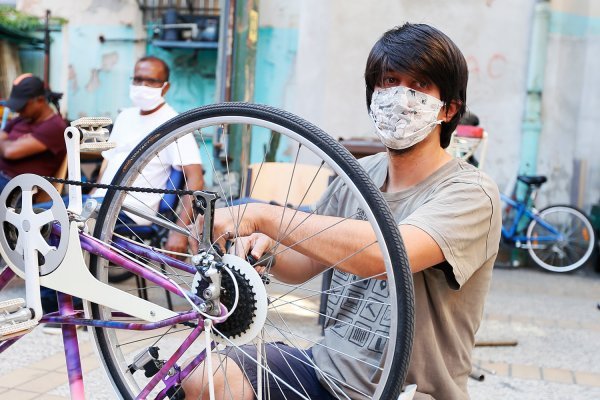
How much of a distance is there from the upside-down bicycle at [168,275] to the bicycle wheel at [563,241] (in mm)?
6308

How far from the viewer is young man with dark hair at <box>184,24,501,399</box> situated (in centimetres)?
168

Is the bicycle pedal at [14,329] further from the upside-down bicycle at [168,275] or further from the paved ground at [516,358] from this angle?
the paved ground at [516,358]

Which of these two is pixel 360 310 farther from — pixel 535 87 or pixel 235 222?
pixel 535 87

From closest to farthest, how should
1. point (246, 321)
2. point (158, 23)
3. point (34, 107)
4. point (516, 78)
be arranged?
point (246, 321) → point (34, 107) → point (516, 78) → point (158, 23)

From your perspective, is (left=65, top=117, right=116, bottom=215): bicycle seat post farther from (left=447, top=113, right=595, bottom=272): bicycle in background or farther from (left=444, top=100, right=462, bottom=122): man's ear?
(left=447, top=113, right=595, bottom=272): bicycle in background

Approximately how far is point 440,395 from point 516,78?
668 centimetres

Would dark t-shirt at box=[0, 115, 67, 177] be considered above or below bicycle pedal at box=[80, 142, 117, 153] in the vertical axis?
below

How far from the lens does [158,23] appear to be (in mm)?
9656

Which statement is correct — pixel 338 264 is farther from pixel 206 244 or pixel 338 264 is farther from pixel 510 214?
pixel 510 214

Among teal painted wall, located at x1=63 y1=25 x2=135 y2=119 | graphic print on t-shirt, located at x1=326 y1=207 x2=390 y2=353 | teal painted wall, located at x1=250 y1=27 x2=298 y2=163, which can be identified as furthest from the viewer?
teal painted wall, located at x1=63 y1=25 x2=135 y2=119

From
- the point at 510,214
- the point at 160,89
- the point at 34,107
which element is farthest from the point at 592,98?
the point at 34,107

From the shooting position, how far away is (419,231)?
1.65m

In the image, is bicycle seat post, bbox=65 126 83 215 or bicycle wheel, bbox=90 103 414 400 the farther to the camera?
bicycle seat post, bbox=65 126 83 215

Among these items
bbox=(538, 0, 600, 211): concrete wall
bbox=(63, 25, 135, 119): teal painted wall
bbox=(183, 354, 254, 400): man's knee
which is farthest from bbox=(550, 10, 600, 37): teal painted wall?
bbox=(183, 354, 254, 400): man's knee
